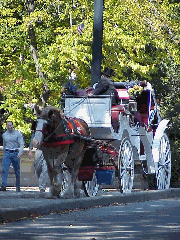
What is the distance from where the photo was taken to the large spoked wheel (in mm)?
18750

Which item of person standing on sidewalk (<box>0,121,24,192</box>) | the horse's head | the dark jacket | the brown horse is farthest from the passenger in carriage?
person standing on sidewalk (<box>0,121,24,192</box>)

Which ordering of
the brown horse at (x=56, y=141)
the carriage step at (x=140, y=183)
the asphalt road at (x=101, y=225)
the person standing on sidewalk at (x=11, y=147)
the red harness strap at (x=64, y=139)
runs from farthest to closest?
the carriage step at (x=140, y=183) < the person standing on sidewalk at (x=11, y=147) < the red harness strap at (x=64, y=139) < the brown horse at (x=56, y=141) < the asphalt road at (x=101, y=225)

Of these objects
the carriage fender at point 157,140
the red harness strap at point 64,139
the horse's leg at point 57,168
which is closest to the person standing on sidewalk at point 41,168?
the carriage fender at point 157,140

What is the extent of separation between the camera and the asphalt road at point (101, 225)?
33.1 ft

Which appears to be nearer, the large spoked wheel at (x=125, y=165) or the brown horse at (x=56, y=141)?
the brown horse at (x=56, y=141)

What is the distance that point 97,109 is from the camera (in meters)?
18.5

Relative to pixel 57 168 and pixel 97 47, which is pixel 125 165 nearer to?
pixel 57 168

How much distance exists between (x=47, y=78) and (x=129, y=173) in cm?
1510

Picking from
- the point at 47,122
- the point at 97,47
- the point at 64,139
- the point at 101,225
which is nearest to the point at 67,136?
the point at 64,139

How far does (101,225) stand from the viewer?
1141 cm

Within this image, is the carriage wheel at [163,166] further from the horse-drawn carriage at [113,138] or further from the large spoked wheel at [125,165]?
the large spoked wheel at [125,165]

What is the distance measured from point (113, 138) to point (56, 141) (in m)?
2.72

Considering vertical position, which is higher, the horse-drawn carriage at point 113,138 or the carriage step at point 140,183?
the horse-drawn carriage at point 113,138

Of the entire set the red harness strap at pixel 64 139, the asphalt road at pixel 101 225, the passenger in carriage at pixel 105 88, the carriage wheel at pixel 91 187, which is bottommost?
the carriage wheel at pixel 91 187
